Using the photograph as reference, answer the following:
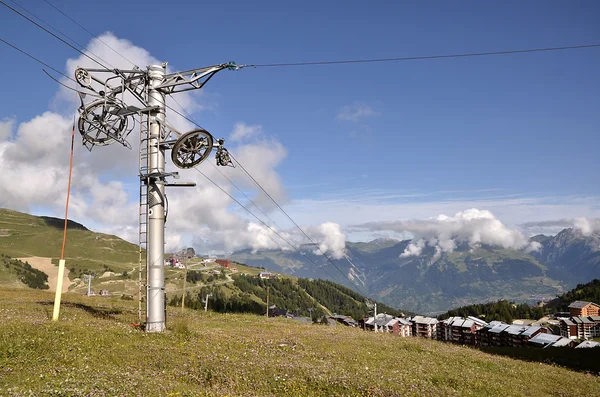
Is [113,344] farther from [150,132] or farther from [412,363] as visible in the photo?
[412,363]

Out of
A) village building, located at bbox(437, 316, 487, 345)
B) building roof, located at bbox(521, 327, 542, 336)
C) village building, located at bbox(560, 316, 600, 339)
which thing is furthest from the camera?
village building, located at bbox(560, 316, 600, 339)

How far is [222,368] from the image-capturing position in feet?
45.9

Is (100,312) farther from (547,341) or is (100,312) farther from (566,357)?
(547,341)

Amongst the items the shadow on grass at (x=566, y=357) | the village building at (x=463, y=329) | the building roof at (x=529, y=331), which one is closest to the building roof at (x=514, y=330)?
the building roof at (x=529, y=331)

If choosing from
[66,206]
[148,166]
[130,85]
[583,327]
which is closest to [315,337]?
[148,166]

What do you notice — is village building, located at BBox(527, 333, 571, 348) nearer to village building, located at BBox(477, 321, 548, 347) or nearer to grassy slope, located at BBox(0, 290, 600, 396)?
village building, located at BBox(477, 321, 548, 347)

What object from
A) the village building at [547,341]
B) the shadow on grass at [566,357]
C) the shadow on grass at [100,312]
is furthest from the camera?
the village building at [547,341]

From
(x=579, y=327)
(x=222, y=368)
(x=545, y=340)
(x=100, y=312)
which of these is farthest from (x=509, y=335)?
(x=222, y=368)

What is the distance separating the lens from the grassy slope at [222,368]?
11.7 m

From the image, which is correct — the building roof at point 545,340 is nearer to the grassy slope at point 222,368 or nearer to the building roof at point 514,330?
the building roof at point 514,330

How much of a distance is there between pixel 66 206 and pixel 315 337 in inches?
647

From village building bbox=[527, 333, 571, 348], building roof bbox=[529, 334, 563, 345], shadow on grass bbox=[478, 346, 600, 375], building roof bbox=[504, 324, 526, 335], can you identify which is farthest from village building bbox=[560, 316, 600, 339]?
shadow on grass bbox=[478, 346, 600, 375]

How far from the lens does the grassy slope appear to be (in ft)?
38.4

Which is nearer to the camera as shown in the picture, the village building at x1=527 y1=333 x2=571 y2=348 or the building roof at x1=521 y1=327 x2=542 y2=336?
the village building at x1=527 y1=333 x2=571 y2=348
